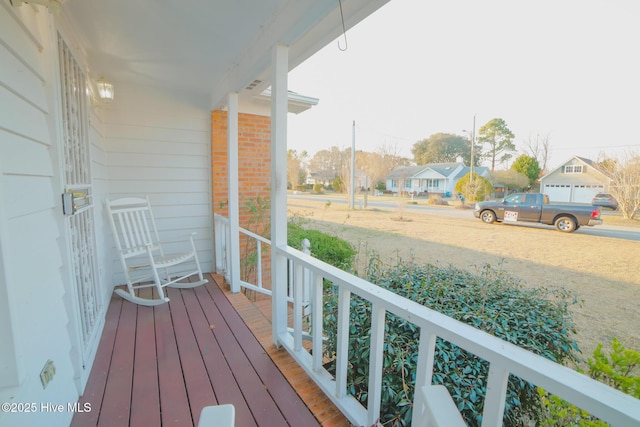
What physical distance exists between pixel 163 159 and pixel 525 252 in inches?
178

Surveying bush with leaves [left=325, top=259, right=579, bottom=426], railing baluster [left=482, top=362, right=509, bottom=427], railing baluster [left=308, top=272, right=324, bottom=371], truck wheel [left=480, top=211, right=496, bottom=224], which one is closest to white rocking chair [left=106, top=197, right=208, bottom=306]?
railing baluster [left=308, top=272, right=324, bottom=371]

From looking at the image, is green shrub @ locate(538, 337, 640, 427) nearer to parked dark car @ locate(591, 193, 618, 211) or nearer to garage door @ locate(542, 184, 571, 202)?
parked dark car @ locate(591, 193, 618, 211)

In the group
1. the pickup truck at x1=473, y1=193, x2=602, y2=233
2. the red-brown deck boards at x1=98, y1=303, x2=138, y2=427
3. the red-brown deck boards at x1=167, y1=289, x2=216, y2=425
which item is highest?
the pickup truck at x1=473, y1=193, x2=602, y2=233

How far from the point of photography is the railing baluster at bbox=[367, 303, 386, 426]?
4.23 feet

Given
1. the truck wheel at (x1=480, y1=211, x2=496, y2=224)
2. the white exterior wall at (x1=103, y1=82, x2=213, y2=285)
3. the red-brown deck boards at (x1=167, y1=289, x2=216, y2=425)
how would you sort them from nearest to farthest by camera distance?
1. the red-brown deck boards at (x1=167, y1=289, x2=216, y2=425)
2. the white exterior wall at (x1=103, y1=82, x2=213, y2=285)
3. the truck wheel at (x1=480, y1=211, x2=496, y2=224)

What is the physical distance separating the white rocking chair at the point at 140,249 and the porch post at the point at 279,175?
4.55 ft

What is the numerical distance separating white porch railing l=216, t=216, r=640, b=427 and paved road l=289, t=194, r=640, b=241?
215cm

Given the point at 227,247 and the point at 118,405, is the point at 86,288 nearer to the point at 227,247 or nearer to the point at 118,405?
the point at 118,405

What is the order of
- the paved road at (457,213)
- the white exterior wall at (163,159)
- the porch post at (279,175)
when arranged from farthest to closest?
the white exterior wall at (163,159), the paved road at (457,213), the porch post at (279,175)

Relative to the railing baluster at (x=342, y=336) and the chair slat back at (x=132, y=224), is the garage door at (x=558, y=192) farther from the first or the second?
the chair slat back at (x=132, y=224)

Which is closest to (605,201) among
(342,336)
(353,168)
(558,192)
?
(558,192)

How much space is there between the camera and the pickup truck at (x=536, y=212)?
8.41 feet

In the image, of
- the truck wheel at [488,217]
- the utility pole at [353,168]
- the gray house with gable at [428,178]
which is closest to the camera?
the truck wheel at [488,217]

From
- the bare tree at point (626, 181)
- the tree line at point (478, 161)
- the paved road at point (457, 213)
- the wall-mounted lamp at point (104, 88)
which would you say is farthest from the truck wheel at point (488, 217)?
the wall-mounted lamp at point (104, 88)
